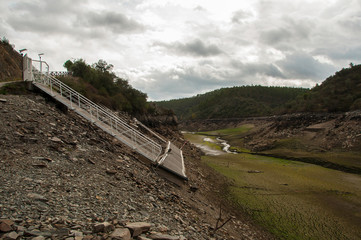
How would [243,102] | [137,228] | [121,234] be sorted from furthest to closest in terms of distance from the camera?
[243,102]
[137,228]
[121,234]

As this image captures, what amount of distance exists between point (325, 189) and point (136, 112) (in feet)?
85.9

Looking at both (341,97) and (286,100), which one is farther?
(286,100)

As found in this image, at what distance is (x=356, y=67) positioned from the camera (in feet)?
253

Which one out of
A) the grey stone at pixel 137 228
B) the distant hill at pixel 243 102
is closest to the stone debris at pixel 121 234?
the grey stone at pixel 137 228

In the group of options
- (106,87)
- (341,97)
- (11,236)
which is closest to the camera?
(11,236)

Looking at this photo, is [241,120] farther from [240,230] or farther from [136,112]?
[240,230]

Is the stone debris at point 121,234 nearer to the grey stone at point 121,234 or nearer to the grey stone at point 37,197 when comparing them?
the grey stone at point 121,234

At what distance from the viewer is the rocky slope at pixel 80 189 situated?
5.62 metres

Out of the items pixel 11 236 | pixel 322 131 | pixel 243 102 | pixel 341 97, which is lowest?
pixel 322 131

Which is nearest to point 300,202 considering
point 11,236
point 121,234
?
point 121,234

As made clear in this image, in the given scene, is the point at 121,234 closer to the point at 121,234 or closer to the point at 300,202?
the point at 121,234

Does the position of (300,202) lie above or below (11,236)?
below

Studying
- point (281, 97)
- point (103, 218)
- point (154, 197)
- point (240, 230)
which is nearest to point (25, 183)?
point (103, 218)

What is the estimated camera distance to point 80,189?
7.59m
